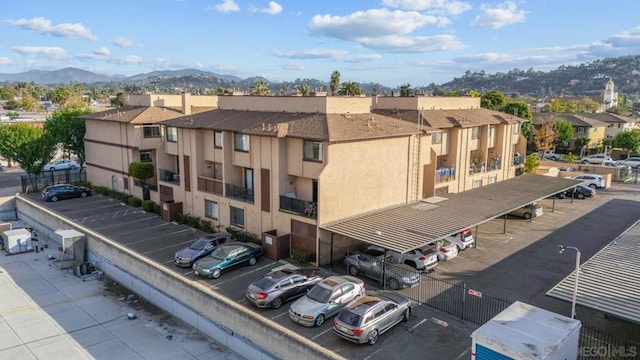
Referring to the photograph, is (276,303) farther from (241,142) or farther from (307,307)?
(241,142)

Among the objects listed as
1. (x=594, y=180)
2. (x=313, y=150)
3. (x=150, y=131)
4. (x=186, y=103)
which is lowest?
(x=594, y=180)

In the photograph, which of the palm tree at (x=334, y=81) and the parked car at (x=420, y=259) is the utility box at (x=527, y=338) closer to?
the parked car at (x=420, y=259)

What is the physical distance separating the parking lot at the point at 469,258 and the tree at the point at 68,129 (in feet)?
28.1

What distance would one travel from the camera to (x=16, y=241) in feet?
112

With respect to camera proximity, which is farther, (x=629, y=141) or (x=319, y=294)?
(x=629, y=141)

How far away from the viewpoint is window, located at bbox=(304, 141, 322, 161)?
27641 mm

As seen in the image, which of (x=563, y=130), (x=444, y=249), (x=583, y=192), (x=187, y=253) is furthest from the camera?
(x=563, y=130)

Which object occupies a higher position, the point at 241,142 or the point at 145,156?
the point at 241,142

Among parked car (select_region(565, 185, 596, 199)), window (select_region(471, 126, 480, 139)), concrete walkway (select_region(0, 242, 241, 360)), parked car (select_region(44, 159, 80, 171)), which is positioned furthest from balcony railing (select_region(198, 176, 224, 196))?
parked car (select_region(565, 185, 596, 199))

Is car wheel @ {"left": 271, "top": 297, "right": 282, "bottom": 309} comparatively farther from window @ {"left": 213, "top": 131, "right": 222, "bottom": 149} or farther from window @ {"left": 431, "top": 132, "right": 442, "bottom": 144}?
window @ {"left": 431, "top": 132, "right": 442, "bottom": 144}

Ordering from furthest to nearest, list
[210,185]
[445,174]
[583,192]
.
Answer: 1. [583,192]
2. [445,174]
3. [210,185]

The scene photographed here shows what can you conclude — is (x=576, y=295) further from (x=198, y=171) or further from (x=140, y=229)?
(x=140, y=229)

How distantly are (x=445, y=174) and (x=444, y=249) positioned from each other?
1175 centimetres

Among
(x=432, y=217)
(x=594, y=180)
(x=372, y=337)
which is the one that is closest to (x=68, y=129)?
(x=432, y=217)
